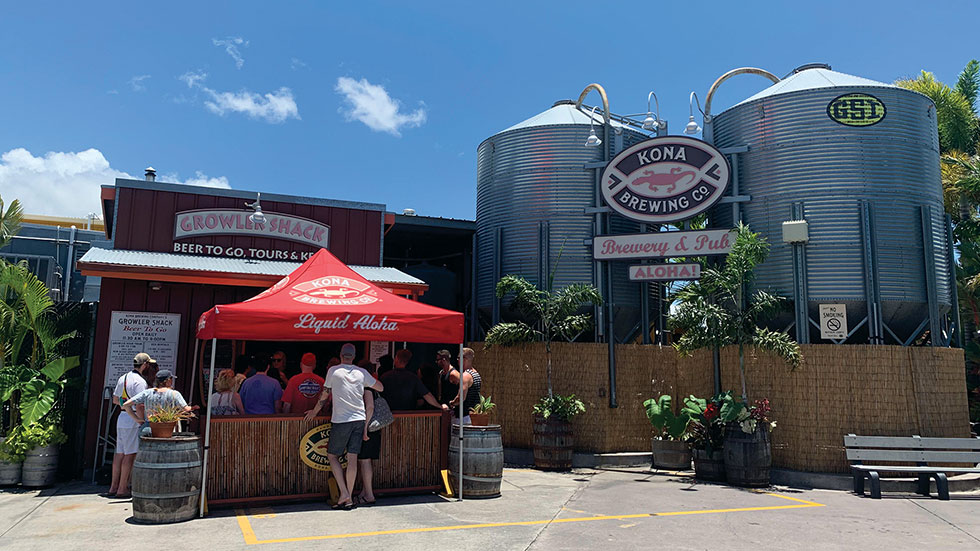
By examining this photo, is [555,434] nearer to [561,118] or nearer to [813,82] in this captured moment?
[561,118]

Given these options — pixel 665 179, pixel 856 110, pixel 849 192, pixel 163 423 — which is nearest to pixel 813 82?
pixel 856 110

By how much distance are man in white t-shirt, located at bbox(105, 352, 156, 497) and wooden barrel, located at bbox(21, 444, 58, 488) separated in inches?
50.3

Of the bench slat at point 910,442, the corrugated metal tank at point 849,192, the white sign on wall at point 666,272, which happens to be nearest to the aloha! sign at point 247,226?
the white sign on wall at point 666,272

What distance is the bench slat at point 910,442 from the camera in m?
10.7

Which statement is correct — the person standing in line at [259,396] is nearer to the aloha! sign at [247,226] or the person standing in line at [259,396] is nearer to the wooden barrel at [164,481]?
the wooden barrel at [164,481]

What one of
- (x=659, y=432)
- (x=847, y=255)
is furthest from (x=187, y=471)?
(x=847, y=255)

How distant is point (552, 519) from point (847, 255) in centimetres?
794

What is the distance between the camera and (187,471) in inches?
299

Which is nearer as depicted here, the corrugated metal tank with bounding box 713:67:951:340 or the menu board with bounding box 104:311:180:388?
the menu board with bounding box 104:311:180:388

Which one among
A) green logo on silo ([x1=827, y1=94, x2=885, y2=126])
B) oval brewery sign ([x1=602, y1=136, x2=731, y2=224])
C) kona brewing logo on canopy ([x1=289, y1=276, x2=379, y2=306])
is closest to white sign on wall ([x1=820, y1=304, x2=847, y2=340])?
oval brewery sign ([x1=602, y1=136, x2=731, y2=224])

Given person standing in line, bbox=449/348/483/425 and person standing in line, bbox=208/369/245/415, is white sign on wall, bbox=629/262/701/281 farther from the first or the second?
person standing in line, bbox=208/369/245/415

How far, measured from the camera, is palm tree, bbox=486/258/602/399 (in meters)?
13.4

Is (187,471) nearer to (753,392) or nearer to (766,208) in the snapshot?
(753,392)

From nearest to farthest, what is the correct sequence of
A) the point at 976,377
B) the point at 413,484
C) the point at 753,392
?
Result: 1. the point at 413,484
2. the point at 753,392
3. the point at 976,377
